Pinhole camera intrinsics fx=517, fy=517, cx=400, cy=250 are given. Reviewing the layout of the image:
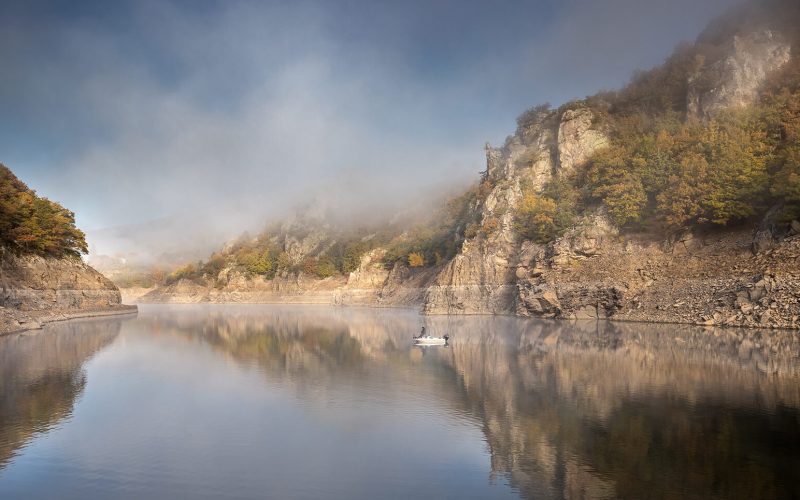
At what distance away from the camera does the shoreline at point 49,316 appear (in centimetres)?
5555

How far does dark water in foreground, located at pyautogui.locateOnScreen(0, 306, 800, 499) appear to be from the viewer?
13.4 m

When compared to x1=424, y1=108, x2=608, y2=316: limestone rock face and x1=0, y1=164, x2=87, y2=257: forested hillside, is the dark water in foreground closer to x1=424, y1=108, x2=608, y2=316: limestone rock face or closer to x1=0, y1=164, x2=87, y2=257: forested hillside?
x1=0, y1=164, x2=87, y2=257: forested hillside

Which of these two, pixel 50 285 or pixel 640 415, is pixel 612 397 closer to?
pixel 640 415

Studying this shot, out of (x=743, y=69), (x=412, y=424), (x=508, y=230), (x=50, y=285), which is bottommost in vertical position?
(x=412, y=424)


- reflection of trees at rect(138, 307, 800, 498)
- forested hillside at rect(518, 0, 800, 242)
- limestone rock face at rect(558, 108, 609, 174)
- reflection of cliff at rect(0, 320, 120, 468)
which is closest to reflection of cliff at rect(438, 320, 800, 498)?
reflection of trees at rect(138, 307, 800, 498)

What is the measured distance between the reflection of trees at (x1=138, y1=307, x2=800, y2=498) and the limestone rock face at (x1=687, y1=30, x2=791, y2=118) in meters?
39.8

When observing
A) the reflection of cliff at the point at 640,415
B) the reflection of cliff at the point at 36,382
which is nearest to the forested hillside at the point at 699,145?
the reflection of cliff at the point at 640,415

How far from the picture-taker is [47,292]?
74.3 metres

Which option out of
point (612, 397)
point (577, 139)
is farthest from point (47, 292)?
point (577, 139)

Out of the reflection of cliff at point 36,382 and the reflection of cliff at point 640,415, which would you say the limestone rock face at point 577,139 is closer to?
the reflection of cliff at point 640,415

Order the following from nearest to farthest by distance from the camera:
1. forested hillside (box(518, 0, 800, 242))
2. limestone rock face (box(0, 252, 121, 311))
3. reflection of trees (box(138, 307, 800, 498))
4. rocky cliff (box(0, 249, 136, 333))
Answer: reflection of trees (box(138, 307, 800, 498)) → forested hillside (box(518, 0, 800, 242)) → rocky cliff (box(0, 249, 136, 333)) → limestone rock face (box(0, 252, 121, 311))

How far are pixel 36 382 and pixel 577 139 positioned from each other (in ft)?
260

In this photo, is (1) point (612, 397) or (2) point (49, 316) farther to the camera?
(2) point (49, 316)

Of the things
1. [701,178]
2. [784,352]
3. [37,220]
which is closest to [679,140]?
[701,178]
